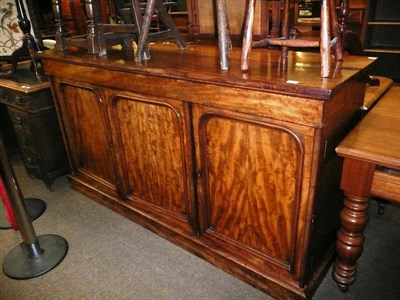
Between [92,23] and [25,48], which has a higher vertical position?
[92,23]

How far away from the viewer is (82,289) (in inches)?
63.6

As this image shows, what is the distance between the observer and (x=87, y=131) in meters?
2.08

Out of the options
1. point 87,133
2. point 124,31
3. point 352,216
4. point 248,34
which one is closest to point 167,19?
point 124,31

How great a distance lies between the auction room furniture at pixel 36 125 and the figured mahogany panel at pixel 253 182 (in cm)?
146

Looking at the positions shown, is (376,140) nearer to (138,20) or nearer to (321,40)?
(321,40)

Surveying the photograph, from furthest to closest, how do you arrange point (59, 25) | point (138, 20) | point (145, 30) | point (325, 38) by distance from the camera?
point (59, 25) → point (138, 20) → point (145, 30) → point (325, 38)

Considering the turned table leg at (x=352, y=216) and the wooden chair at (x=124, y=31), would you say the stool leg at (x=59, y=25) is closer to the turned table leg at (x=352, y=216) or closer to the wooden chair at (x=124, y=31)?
the wooden chair at (x=124, y=31)

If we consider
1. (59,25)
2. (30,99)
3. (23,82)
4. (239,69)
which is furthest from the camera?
(23,82)

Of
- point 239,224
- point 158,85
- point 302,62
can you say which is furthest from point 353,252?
point 158,85

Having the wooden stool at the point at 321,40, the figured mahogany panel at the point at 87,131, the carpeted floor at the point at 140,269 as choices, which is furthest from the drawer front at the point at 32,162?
the wooden stool at the point at 321,40

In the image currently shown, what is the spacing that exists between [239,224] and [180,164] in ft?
1.35

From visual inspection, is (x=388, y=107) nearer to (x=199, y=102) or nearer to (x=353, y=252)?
(x=353, y=252)

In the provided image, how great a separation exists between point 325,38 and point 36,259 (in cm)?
183

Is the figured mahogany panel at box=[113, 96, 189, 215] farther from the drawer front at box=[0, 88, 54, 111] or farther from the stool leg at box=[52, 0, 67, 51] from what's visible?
the drawer front at box=[0, 88, 54, 111]
